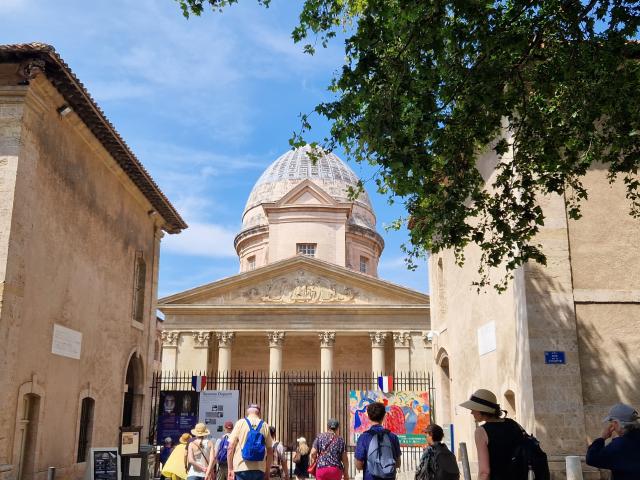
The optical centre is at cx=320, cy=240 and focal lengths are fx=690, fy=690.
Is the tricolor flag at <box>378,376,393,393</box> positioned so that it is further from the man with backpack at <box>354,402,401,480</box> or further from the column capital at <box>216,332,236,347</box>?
the column capital at <box>216,332,236,347</box>

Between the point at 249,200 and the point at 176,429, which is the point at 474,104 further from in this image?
the point at 249,200

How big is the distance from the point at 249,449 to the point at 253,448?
5 cm

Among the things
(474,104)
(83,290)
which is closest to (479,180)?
(474,104)

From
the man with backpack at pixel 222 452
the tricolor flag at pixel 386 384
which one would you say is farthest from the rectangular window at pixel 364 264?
the man with backpack at pixel 222 452

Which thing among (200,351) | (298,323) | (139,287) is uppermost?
(298,323)

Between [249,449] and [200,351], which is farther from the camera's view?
[200,351]

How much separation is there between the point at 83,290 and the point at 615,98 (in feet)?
35.5

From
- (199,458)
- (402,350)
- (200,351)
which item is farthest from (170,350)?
(199,458)

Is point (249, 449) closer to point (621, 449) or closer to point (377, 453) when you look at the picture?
point (377, 453)

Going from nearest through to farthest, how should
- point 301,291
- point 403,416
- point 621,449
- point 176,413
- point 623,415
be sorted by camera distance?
1. point 621,449
2. point 623,415
3. point 403,416
4. point 176,413
5. point 301,291

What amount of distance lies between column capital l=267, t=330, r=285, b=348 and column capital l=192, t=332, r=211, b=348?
2.98m

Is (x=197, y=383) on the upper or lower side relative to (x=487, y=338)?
lower

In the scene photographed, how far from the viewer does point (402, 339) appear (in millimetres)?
32500

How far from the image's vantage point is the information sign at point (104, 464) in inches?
476
